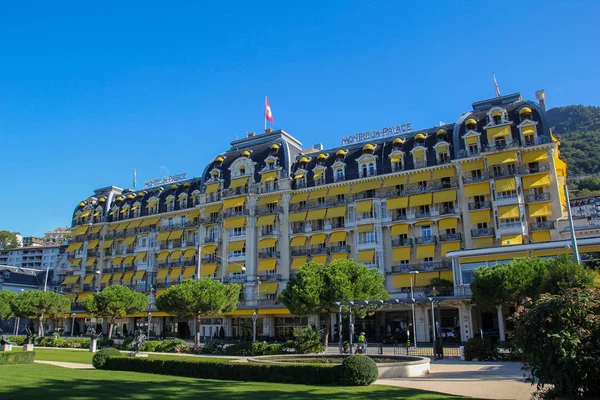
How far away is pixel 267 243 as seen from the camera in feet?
200

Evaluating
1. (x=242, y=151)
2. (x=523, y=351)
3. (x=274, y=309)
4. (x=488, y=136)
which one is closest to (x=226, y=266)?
(x=274, y=309)

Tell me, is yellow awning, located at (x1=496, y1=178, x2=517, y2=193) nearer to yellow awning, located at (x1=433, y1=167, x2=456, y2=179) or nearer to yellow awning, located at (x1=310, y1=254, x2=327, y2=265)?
yellow awning, located at (x1=433, y1=167, x2=456, y2=179)

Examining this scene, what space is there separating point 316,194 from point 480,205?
18823 millimetres

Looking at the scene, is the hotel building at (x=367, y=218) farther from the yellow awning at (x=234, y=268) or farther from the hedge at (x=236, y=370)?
the hedge at (x=236, y=370)

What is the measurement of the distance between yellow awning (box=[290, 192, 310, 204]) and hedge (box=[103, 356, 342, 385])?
3653cm

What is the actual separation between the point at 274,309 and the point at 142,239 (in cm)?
2753

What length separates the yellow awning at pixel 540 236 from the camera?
4616 centimetres

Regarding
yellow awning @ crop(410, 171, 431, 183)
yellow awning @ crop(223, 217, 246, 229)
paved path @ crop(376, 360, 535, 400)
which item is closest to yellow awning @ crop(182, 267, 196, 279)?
yellow awning @ crop(223, 217, 246, 229)

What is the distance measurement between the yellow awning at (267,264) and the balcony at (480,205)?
2323 cm

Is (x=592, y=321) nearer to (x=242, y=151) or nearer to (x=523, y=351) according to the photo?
(x=523, y=351)

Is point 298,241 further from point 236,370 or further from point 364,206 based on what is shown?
point 236,370

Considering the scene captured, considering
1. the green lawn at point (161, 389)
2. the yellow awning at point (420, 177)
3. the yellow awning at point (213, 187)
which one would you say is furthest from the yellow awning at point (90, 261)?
the green lawn at point (161, 389)

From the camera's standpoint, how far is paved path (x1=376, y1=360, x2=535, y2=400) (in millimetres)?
17438

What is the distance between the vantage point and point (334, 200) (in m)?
59.0
